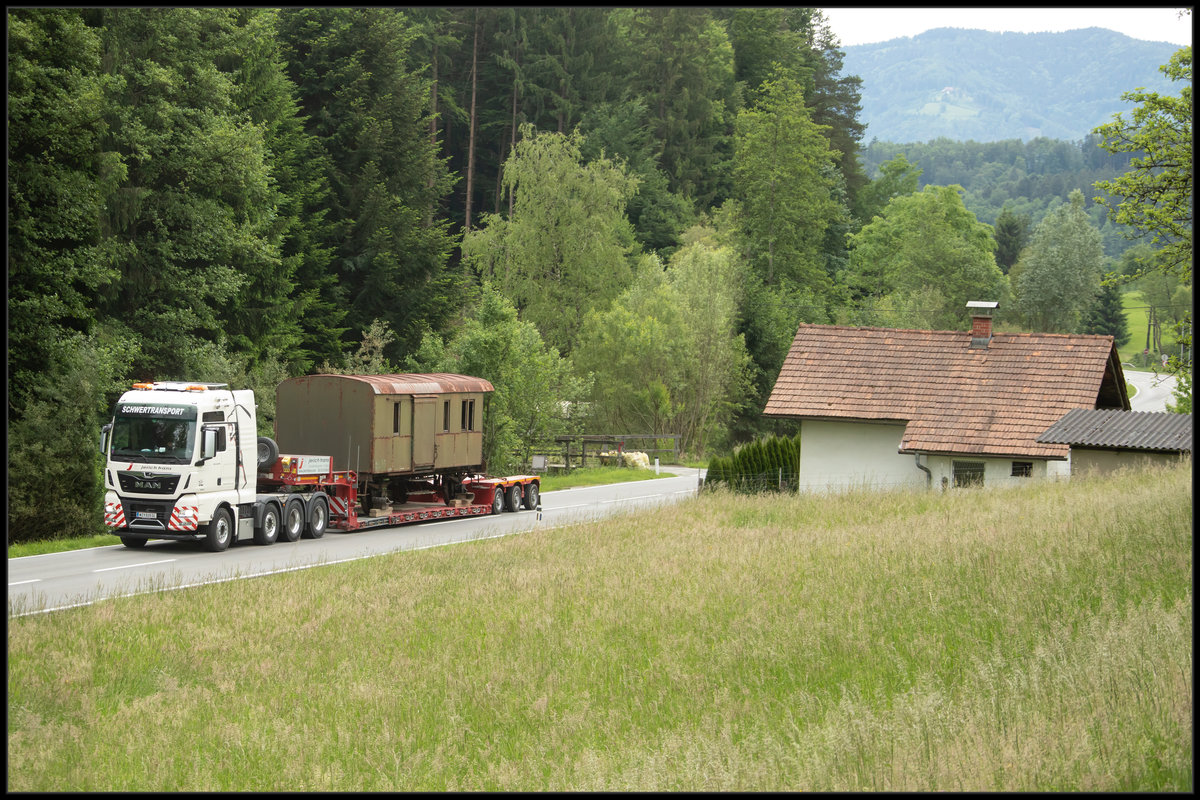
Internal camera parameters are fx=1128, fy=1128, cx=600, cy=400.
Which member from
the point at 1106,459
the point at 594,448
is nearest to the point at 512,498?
Result: the point at 1106,459

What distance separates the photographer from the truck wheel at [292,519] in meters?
25.0

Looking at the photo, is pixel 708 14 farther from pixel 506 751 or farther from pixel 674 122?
pixel 506 751

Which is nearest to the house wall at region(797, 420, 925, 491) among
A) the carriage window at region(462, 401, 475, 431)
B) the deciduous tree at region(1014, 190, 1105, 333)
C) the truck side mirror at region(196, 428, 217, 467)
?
the carriage window at region(462, 401, 475, 431)

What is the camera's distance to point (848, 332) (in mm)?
39531

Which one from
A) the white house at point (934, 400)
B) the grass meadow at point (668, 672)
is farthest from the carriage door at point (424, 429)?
the white house at point (934, 400)

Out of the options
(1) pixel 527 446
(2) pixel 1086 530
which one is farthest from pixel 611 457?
(2) pixel 1086 530

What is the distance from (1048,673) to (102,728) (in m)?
7.96

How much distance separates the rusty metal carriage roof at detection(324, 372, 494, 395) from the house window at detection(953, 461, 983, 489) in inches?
575

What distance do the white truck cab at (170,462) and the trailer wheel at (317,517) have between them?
8.24 ft

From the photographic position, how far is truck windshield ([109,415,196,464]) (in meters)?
22.7

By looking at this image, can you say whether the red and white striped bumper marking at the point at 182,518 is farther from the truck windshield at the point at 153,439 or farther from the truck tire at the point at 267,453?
the truck tire at the point at 267,453

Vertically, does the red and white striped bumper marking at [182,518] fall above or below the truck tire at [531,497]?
above

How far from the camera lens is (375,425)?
2673cm

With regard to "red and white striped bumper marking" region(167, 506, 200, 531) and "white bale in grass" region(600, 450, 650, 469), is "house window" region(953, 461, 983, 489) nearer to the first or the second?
"white bale in grass" region(600, 450, 650, 469)
